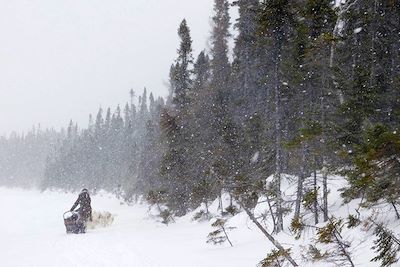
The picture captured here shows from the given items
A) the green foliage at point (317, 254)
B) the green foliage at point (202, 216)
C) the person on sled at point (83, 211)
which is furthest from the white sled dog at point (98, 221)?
the green foliage at point (317, 254)

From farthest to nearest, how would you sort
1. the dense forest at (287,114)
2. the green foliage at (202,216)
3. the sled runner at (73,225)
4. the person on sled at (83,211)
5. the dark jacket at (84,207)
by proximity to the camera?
the green foliage at (202,216) → the dark jacket at (84,207) → the person on sled at (83,211) → the sled runner at (73,225) → the dense forest at (287,114)

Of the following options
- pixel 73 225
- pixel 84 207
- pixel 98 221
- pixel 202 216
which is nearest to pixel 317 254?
pixel 73 225

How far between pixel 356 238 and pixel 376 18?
6924 millimetres

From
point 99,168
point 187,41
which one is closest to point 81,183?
point 99,168

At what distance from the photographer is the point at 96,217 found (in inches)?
853

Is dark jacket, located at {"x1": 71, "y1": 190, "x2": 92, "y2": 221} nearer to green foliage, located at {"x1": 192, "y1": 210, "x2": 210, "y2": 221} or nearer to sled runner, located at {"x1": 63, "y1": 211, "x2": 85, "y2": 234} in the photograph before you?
sled runner, located at {"x1": 63, "y1": 211, "x2": 85, "y2": 234}

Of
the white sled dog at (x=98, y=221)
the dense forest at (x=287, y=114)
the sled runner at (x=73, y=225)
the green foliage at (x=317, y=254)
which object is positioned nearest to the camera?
the green foliage at (x=317, y=254)

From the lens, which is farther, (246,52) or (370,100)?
(246,52)

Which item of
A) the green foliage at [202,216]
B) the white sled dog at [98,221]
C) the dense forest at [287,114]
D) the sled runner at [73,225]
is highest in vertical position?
the dense forest at [287,114]

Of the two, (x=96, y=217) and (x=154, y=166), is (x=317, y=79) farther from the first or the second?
(x=154, y=166)

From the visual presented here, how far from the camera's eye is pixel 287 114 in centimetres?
2033

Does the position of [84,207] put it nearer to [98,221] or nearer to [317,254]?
[98,221]

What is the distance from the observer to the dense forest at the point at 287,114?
32.1 feet

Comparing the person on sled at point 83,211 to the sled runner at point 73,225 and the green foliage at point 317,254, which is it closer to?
the sled runner at point 73,225
